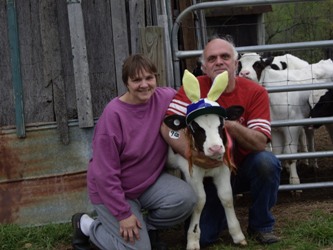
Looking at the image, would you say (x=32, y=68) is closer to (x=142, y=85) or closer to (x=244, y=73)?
(x=142, y=85)

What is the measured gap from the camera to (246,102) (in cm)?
432

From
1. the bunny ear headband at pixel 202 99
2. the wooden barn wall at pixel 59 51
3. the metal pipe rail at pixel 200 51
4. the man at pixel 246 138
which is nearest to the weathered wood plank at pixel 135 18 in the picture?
the wooden barn wall at pixel 59 51

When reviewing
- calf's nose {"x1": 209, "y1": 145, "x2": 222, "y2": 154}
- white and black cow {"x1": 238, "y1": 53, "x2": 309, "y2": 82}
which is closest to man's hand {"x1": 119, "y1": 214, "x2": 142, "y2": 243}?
calf's nose {"x1": 209, "y1": 145, "x2": 222, "y2": 154}

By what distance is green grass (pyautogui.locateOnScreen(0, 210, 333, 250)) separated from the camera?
4.38m

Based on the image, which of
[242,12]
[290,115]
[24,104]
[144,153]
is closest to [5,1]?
[24,104]

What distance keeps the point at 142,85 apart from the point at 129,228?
0.93 meters

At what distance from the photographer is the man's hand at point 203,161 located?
4.06 m

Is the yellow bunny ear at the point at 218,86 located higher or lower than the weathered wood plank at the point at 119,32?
lower

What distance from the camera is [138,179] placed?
4203 mm

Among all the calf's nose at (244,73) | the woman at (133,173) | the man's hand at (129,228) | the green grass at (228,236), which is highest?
the calf's nose at (244,73)

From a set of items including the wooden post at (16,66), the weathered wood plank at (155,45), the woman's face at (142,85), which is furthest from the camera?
the wooden post at (16,66)

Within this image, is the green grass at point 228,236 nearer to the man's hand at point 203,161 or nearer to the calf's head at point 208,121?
the man's hand at point 203,161

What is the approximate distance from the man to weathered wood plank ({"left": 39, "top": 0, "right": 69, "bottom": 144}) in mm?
1388

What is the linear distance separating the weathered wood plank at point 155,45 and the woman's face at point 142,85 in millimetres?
818
